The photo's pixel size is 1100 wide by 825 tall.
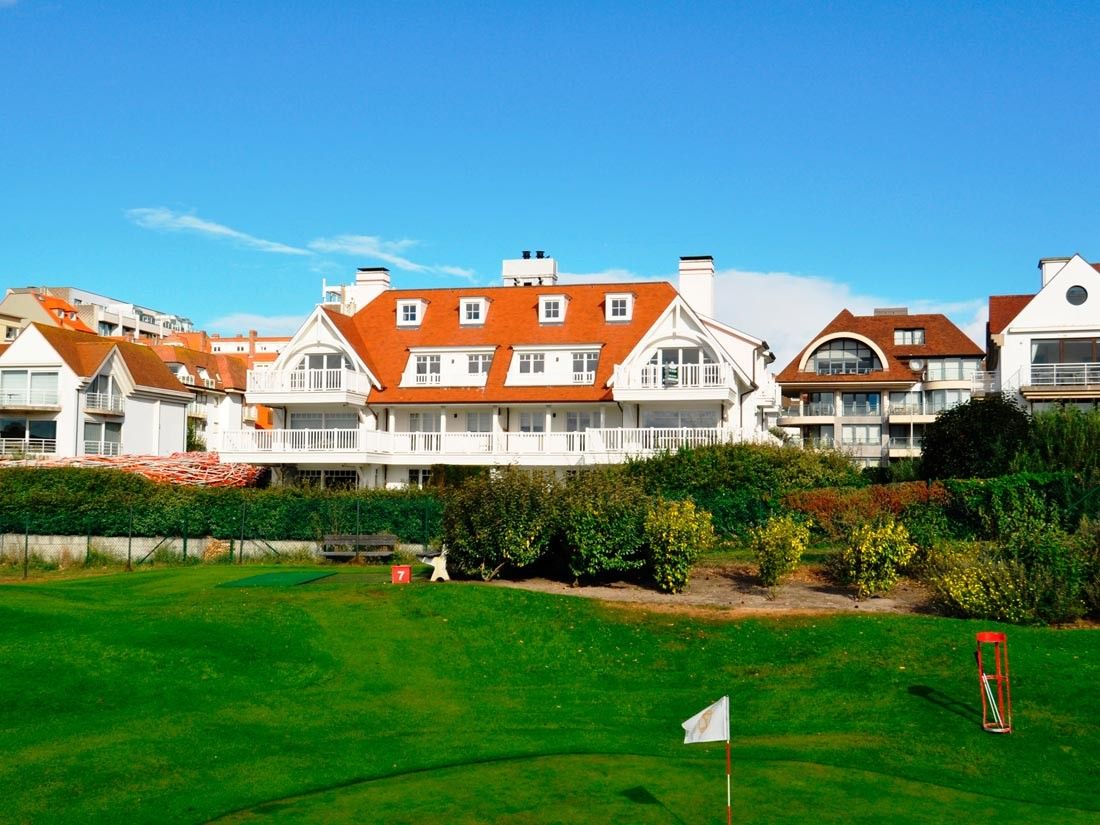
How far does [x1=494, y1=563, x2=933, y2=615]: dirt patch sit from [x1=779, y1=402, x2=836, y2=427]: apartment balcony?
47.7 meters

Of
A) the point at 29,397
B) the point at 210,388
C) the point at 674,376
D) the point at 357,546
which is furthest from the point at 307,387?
the point at 210,388

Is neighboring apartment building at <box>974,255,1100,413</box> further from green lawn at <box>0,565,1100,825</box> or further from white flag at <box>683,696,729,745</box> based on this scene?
white flag at <box>683,696,729,745</box>

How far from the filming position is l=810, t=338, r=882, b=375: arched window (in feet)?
251

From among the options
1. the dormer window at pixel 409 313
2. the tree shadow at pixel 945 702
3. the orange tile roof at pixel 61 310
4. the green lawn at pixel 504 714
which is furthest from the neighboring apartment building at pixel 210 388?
the tree shadow at pixel 945 702

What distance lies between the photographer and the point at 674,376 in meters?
46.8

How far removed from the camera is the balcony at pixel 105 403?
198 feet

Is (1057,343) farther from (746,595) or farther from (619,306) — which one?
(746,595)

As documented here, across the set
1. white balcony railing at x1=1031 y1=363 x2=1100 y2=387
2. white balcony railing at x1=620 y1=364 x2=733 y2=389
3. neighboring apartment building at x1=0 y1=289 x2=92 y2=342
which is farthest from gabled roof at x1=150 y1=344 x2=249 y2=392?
white balcony railing at x1=1031 y1=363 x2=1100 y2=387

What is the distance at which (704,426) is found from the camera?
4756 centimetres

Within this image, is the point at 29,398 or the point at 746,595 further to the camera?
the point at 29,398

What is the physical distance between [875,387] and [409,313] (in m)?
36.5

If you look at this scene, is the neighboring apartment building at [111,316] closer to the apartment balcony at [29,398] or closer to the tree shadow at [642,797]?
the apartment balcony at [29,398]

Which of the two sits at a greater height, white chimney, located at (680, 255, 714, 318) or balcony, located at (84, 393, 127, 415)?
white chimney, located at (680, 255, 714, 318)

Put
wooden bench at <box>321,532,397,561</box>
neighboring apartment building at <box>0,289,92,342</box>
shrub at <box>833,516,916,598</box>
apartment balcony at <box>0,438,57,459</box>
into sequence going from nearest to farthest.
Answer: shrub at <box>833,516,916,598</box>, wooden bench at <box>321,532,397,561</box>, apartment balcony at <box>0,438,57,459</box>, neighboring apartment building at <box>0,289,92,342</box>
